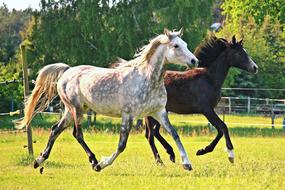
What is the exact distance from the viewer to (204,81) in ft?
42.8

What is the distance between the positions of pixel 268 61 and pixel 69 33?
79.0 ft

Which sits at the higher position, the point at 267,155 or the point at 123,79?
the point at 123,79

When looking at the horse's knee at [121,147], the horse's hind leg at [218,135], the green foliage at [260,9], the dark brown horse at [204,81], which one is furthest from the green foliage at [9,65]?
the horse's knee at [121,147]

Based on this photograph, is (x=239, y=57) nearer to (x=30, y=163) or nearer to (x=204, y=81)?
(x=204, y=81)

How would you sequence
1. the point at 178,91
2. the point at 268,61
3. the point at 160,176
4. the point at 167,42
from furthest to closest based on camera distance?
1. the point at 268,61
2. the point at 178,91
3. the point at 167,42
4. the point at 160,176

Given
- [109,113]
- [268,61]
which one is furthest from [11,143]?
[268,61]

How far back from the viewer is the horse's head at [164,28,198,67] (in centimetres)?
1016

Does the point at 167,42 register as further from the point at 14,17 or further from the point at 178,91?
the point at 14,17

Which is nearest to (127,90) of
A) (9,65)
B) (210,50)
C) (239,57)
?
(210,50)

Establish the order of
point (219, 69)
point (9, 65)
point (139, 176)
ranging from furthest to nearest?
1. point (9, 65)
2. point (219, 69)
3. point (139, 176)

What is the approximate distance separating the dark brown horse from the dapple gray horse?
2143mm

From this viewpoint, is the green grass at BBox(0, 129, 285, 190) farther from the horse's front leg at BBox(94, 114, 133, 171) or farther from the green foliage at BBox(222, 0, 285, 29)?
the green foliage at BBox(222, 0, 285, 29)

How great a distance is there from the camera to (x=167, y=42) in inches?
409

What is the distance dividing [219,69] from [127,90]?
11.2ft
